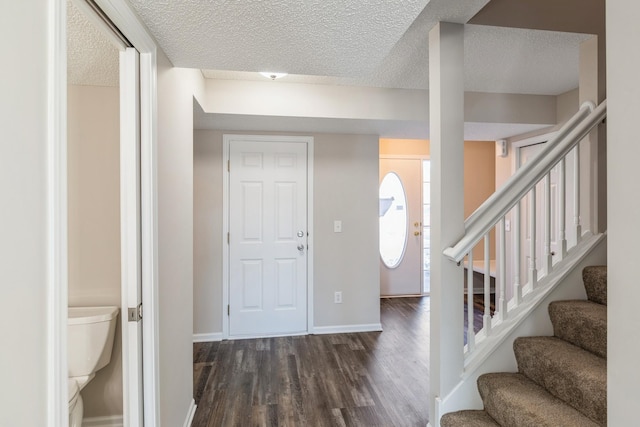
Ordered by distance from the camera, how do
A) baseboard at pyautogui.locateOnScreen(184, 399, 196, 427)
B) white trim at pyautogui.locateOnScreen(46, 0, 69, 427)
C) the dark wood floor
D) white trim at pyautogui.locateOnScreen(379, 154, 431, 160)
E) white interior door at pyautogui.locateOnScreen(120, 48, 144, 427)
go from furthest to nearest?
white trim at pyautogui.locateOnScreen(379, 154, 431, 160) < the dark wood floor < baseboard at pyautogui.locateOnScreen(184, 399, 196, 427) < white interior door at pyautogui.locateOnScreen(120, 48, 144, 427) < white trim at pyautogui.locateOnScreen(46, 0, 69, 427)

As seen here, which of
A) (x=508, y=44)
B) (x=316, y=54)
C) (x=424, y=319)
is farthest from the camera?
(x=424, y=319)

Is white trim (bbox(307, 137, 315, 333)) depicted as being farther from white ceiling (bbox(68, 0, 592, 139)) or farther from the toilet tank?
the toilet tank

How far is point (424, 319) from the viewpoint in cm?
381

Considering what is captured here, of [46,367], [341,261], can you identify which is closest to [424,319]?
[341,261]

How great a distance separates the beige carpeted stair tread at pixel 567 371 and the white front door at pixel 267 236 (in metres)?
2.09

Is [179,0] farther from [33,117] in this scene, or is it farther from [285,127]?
[285,127]

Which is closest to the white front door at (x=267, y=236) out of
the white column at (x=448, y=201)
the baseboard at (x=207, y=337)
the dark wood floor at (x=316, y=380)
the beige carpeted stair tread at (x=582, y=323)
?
the baseboard at (x=207, y=337)

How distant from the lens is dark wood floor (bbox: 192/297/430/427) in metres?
2.05

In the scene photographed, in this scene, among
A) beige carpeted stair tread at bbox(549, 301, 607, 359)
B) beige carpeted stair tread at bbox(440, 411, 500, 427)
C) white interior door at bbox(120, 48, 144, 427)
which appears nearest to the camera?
white interior door at bbox(120, 48, 144, 427)

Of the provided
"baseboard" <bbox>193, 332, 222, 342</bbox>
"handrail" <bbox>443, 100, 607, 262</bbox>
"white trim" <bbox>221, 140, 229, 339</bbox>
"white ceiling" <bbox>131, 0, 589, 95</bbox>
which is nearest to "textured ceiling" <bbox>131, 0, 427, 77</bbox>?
"white ceiling" <bbox>131, 0, 589, 95</bbox>

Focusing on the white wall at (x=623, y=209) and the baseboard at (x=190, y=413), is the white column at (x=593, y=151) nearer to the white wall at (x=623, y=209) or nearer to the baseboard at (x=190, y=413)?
the white wall at (x=623, y=209)

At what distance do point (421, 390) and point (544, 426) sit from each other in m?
1.08

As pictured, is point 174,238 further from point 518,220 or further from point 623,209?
point 518,220

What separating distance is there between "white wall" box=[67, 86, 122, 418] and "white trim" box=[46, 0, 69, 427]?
112 cm
